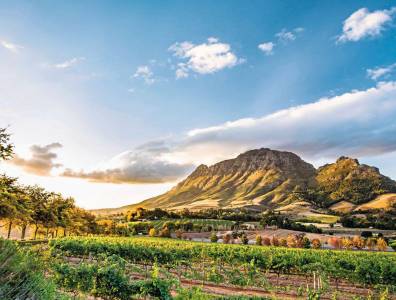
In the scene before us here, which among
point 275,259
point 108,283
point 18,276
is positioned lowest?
point 275,259

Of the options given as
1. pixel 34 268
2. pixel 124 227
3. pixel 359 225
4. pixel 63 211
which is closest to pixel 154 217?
pixel 124 227

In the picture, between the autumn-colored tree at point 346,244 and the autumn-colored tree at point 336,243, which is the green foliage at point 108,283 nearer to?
the autumn-colored tree at point 346,244

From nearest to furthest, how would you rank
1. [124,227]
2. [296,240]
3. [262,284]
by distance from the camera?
[262,284]
[296,240]
[124,227]

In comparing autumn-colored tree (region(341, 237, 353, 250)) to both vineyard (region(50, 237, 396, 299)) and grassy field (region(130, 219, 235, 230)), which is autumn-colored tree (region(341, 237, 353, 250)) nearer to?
vineyard (region(50, 237, 396, 299))

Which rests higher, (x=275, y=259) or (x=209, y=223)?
(x=209, y=223)

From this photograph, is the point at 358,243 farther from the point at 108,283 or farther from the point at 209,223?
the point at 108,283

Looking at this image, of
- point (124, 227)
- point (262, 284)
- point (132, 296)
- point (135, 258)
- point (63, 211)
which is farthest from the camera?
point (124, 227)

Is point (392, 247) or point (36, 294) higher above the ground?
point (36, 294)

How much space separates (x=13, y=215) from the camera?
31922 mm

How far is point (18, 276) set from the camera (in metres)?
2.93

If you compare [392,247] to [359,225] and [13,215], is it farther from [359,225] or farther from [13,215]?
[13,215]

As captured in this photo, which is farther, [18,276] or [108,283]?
[108,283]

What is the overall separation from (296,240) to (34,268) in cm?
6875

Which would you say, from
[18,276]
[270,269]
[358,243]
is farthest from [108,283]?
[358,243]
